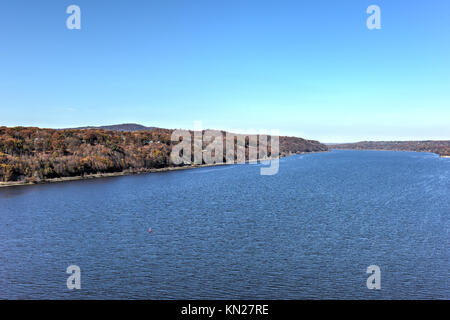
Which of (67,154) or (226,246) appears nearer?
(226,246)

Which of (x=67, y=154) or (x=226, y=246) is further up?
(x=67, y=154)

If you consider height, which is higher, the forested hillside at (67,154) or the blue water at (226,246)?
the forested hillside at (67,154)

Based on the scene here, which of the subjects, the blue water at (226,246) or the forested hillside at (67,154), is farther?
the forested hillside at (67,154)
